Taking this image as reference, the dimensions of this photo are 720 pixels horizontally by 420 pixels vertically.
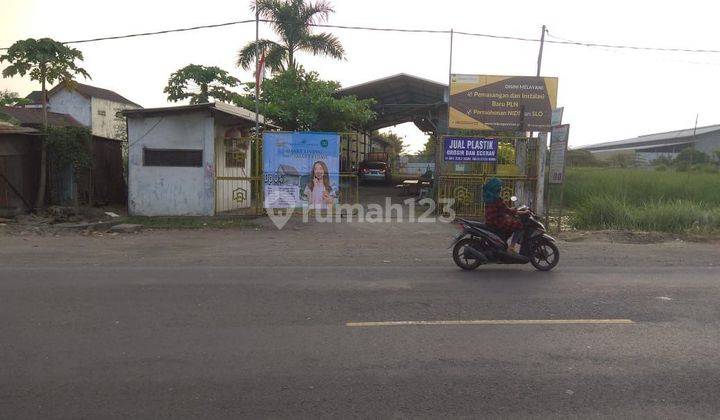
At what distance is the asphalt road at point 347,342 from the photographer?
377 centimetres

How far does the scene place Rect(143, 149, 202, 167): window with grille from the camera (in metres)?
15.9

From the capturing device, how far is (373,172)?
3114 cm

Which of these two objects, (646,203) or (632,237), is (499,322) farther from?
(646,203)

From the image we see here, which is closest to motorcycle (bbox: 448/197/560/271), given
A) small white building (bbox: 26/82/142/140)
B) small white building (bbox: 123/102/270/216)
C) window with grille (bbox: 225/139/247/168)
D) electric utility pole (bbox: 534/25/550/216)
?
electric utility pole (bbox: 534/25/550/216)

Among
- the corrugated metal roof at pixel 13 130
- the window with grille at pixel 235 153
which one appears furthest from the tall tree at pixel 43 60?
the window with grille at pixel 235 153

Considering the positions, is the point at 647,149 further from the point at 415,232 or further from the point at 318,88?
the point at 415,232

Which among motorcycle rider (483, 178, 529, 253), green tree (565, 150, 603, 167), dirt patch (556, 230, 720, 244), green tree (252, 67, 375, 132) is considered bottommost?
dirt patch (556, 230, 720, 244)

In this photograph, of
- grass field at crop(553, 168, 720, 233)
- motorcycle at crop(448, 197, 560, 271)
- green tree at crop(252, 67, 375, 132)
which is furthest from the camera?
green tree at crop(252, 67, 375, 132)

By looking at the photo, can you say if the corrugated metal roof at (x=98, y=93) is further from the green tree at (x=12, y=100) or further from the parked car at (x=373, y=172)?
the parked car at (x=373, y=172)

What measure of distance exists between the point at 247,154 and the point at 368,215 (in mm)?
4926

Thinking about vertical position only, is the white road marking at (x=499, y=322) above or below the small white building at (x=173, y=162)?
below

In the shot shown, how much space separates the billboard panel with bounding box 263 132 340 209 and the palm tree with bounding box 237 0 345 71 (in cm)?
1176

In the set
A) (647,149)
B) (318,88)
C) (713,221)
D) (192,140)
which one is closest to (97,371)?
(192,140)

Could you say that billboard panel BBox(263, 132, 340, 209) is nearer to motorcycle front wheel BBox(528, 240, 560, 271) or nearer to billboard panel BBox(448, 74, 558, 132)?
billboard panel BBox(448, 74, 558, 132)
